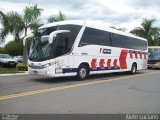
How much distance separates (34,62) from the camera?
14.3m

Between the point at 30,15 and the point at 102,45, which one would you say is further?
the point at 30,15

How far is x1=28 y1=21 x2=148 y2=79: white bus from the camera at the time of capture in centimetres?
1386

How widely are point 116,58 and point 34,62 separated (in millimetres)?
6793

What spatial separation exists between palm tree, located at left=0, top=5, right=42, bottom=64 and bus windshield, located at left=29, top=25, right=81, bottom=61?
11174 millimetres

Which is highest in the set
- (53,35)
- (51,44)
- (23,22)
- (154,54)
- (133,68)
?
(23,22)

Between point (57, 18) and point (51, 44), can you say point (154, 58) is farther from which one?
point (51, 44)

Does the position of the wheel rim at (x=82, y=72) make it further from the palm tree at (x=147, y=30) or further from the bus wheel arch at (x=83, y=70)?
the palm tree at (x=147, y=30)

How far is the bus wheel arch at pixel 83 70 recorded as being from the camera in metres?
15.4

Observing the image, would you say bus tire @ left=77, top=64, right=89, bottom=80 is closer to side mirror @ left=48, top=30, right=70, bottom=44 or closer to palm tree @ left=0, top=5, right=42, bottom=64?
side mirror @ left=48, top=30, right=70, bottom=44

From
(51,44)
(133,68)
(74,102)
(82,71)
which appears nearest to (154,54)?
(133,68)

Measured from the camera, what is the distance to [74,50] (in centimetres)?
1484

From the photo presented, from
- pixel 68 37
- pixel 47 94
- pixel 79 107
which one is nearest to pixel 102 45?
pixel 68 37

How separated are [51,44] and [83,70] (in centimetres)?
292

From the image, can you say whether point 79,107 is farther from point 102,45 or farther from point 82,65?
point 102,45
